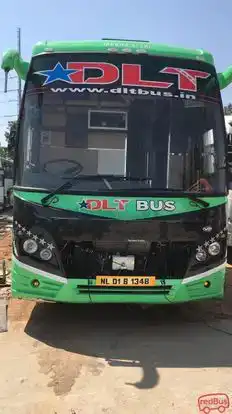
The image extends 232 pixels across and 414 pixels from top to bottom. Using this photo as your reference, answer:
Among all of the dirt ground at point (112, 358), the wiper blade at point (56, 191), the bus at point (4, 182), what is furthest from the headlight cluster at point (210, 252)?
the bus at point (4, 182)

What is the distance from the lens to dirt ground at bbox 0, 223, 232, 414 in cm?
436

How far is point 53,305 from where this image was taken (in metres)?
7.12

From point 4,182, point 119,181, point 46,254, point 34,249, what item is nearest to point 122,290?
point 46,254

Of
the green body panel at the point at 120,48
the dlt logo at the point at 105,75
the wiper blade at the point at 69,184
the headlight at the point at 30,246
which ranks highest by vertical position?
the green body panel at the point at 120,48

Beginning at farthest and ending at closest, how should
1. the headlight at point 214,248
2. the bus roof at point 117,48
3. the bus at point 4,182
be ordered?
the bus at point 4,182
the bus roof at point 117,48
the headlight at point 214,248

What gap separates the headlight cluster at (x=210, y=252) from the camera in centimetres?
581

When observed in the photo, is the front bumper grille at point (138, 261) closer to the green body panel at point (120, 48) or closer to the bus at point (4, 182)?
the green body panel at point (120, 48)

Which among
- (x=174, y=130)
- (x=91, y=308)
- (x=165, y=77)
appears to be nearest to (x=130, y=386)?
(x=91, y=308)

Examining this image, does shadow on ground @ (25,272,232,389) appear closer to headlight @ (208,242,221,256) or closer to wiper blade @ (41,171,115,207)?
headlight @ (208,242,221,256)

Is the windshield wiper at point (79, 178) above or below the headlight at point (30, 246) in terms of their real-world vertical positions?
above

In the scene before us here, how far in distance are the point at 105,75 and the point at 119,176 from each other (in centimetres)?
119

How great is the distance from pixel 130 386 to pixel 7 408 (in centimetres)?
109

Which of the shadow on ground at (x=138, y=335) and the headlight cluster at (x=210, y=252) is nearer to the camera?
the shadow on ground at (x=138, y=335)

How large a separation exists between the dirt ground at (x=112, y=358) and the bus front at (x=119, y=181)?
51 cm
